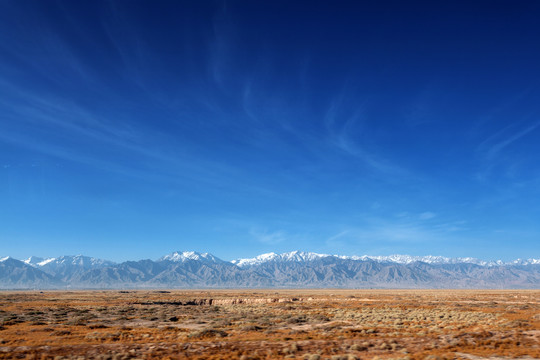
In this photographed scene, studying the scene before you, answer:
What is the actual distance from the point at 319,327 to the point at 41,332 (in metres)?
27.8

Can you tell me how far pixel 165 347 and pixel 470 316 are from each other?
38.4 meters

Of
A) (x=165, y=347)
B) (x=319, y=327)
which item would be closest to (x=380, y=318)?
(x=319, y=327)

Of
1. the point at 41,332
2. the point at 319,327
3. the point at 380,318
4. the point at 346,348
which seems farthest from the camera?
the point at 380,318

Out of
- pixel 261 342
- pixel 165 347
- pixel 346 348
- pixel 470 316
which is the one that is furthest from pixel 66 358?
pixel 470 316

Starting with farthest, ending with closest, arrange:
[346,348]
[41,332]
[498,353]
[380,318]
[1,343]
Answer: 1. [380,318]
2. [41,332]
3. [1,343]
4. [346,348]
5. [498,353]

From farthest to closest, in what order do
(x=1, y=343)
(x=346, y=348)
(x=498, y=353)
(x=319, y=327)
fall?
(x=319, y=327) → (x=1, y=343) → (x=346, y=348) → (x=498, y=353)

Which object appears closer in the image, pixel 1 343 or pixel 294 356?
pixel 294 356

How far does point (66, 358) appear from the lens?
2255 centimetres

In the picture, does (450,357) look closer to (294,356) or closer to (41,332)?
(294,356)

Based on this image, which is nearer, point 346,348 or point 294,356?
point 294,356

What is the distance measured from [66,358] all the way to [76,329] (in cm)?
1594

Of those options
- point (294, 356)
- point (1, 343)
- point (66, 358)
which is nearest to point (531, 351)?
point (294, 356)

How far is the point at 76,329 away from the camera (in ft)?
119

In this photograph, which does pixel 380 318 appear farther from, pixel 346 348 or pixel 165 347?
pixel 165 347
